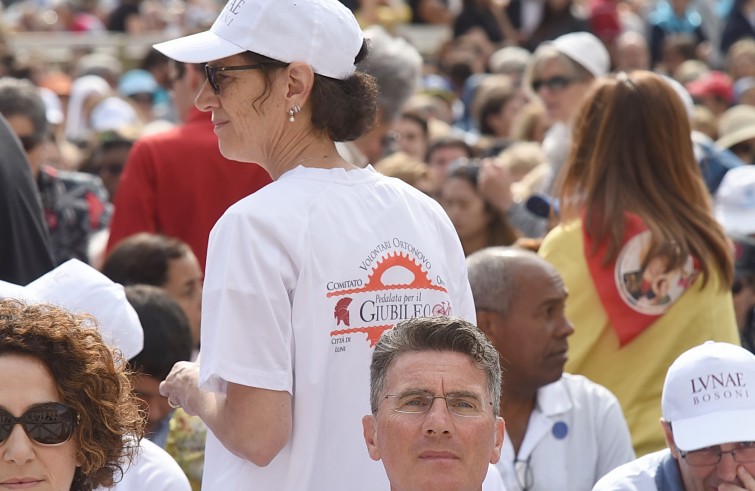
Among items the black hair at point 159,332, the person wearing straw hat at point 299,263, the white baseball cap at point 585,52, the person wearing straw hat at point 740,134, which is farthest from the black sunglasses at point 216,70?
the person wearing straw hat at point 740,134

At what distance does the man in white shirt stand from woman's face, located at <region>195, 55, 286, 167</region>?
4.78ft

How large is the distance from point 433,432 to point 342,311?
332 mm

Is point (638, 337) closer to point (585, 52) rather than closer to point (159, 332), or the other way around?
point (159, 332)

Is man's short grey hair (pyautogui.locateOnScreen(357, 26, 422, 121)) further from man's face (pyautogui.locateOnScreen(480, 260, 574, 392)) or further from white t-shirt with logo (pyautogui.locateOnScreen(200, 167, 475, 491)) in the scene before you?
white t-shirt with logo (pyautogui.locateOnScreen(200, 167, 475, 491))

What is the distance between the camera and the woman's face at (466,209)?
6.88 metres

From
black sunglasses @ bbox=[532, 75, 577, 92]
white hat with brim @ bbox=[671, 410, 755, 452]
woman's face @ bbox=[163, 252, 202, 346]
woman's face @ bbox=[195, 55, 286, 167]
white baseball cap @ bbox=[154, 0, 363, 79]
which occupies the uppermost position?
white baseball cap @ bbox=[154, 0, 363, 79]

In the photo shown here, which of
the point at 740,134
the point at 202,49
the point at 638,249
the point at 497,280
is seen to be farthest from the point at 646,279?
the point at 740,134

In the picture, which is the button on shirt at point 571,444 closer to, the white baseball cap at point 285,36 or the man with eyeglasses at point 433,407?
the man with eyeglasses at point 433,407

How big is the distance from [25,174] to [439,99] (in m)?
7.48

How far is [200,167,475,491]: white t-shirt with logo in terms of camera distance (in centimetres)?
289

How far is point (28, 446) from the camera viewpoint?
2869 millimetres

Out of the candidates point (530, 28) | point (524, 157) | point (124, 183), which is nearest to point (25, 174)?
point (124, 183)

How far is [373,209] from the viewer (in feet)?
10.2

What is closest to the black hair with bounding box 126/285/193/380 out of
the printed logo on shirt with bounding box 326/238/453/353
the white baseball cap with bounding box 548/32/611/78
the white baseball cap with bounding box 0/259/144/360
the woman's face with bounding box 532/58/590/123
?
the white baseball cap with bounding box 0/259/144/360
